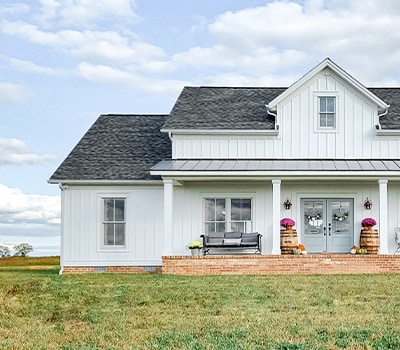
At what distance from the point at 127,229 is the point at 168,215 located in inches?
87.3

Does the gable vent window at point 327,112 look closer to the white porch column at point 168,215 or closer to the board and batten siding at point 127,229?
the white porch column at point 168,215

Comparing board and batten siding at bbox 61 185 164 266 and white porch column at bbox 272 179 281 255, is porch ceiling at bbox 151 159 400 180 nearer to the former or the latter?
white porch column at bbox 272 179 281 255

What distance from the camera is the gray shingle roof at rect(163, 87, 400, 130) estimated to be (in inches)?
984

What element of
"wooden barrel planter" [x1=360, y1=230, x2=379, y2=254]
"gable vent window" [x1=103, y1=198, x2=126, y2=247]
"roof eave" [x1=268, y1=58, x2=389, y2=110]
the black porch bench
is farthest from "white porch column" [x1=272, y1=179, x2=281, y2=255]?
"gable vent window" [x1=103, y1=198, x2=126, y2=247]

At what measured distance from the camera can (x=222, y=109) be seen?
26406mm

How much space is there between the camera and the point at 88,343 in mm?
9742

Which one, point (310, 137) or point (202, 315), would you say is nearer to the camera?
point (202, 315)

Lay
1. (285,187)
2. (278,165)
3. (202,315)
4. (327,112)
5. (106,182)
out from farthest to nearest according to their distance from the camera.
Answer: (327,112)
(285,187)
(106,182)
(278,165)
(202,315)

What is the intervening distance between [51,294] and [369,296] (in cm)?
649

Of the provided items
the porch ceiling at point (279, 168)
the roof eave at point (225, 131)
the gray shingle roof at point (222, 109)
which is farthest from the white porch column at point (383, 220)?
the gray shingle roof at point (222, 109)

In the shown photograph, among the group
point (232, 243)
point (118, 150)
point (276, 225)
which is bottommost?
point (232, 243)

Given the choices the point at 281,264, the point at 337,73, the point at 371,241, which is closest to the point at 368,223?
the point at 371,241

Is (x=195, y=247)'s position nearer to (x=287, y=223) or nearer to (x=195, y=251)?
(x=195, y=251)

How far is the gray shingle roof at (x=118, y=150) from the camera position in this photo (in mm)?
24781
